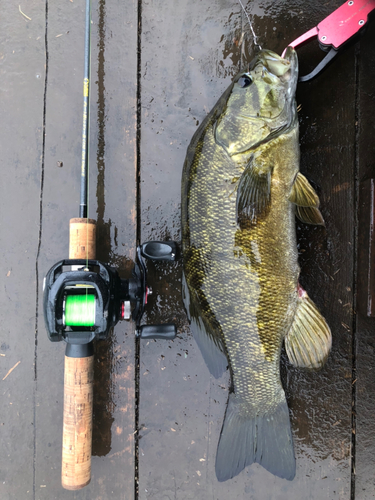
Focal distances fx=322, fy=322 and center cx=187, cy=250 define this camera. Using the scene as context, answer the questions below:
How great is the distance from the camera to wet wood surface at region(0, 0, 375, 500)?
6.39 feet

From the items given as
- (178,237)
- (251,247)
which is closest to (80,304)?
(178,237)

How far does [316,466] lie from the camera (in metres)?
1.96

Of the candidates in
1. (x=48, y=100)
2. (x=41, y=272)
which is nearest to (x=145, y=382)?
(x=41, y=272)

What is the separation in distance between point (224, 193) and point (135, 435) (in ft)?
5.18

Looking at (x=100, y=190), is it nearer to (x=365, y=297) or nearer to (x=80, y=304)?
(x=80, y=304)

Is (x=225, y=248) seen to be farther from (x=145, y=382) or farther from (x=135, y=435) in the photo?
(x=135, y=435)

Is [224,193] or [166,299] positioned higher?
[224,193]

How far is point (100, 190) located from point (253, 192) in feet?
3.20

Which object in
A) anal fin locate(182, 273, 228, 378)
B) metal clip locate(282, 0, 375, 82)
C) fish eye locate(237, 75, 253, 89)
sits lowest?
anal fin locate(182, 273, 228, 378)

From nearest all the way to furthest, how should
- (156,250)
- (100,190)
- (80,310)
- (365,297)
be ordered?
(80,310), (156,250), (365,297), (100,190)

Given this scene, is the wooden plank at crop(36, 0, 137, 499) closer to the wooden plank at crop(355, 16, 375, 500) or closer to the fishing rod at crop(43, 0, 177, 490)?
the fishing rod at crop(43, 0, 177, 490)

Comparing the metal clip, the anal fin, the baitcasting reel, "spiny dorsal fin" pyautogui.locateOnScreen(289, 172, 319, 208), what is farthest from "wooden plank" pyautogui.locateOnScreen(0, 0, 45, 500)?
the metal clip

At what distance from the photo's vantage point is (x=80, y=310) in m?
1.50

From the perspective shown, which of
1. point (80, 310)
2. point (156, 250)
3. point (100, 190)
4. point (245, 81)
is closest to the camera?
point (80, 310)
